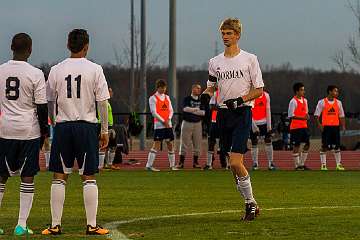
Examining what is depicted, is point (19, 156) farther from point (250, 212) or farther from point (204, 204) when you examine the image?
point (204, 204)

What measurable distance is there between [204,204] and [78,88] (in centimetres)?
482

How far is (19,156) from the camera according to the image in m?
10.5

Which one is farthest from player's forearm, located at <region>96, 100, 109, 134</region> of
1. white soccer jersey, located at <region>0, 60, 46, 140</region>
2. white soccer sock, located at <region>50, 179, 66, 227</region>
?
white soccer sock, located at <region>50, 179, 66, 227</region>

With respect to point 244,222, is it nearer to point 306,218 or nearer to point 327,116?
point 306,218

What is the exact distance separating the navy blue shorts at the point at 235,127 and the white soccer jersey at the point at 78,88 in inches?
85.7

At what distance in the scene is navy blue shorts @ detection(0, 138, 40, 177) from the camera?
1045 cm

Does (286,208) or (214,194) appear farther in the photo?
(214,194)

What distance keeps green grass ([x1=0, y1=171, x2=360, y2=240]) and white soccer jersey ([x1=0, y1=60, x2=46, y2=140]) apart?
1.07m

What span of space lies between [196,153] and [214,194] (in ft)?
31.9

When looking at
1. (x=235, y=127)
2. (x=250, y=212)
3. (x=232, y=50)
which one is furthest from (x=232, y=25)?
(x=250, y=212)

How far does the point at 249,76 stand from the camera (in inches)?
469

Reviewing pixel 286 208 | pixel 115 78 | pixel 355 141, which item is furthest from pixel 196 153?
pixel 115 78

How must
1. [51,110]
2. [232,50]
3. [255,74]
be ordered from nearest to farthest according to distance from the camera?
[51,110] < [255,74] < [232,50]

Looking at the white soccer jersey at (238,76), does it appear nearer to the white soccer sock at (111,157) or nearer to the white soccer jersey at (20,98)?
the white soccer jersey at (20,98)
